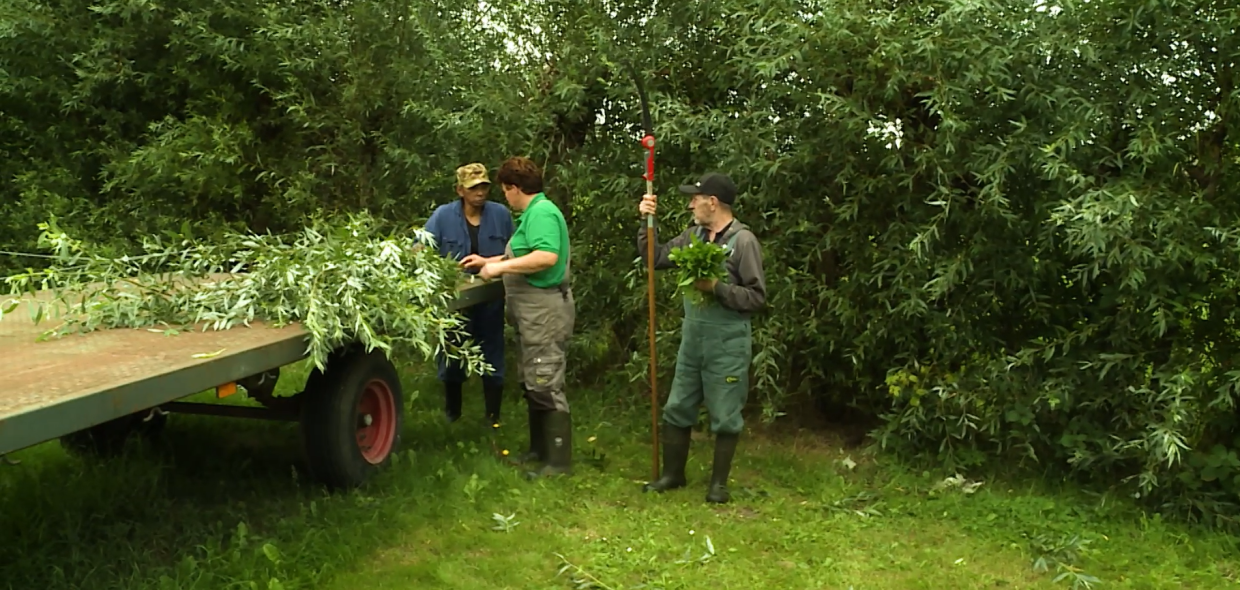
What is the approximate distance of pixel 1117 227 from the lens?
14.5 feet

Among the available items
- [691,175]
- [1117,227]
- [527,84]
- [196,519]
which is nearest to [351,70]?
[527,84]

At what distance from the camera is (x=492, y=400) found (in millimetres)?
6238

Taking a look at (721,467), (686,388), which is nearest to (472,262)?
(686,388)

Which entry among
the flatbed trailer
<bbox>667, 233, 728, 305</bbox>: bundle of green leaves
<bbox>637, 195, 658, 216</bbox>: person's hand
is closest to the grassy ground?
the flatbed trailer

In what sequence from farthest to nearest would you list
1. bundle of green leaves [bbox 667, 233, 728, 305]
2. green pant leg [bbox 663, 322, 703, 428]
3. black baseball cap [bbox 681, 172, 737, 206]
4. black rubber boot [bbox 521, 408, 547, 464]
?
black rubber boot [bbox 521, 408, 547, 464] < green pant leg [bbox 663, 322, 703, 428] < black baseball cap [bbox 681, 172, 737, 206] < bundle of green leaves [bbox 667, 233, 728, 305]

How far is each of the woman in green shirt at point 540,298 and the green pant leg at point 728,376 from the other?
33.9 inches

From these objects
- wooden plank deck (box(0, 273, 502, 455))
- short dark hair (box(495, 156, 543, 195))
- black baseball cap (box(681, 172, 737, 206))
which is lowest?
wooden plank deck (box(0, 273, 502, 455))

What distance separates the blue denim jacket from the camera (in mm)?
5918

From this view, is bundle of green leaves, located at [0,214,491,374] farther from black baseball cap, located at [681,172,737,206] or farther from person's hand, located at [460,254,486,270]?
black baseball cap, located at [681,172,737,206]

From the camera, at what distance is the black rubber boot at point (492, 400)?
6199 mm

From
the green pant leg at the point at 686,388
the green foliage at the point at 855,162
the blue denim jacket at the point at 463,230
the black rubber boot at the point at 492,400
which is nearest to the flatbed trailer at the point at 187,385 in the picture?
the blue denim jacket at the point at 463,230

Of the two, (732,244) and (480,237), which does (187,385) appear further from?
(480,237)

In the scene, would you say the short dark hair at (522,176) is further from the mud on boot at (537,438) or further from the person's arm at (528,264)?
the mud on boot at (537,438)

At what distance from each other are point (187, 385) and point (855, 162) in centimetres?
369
